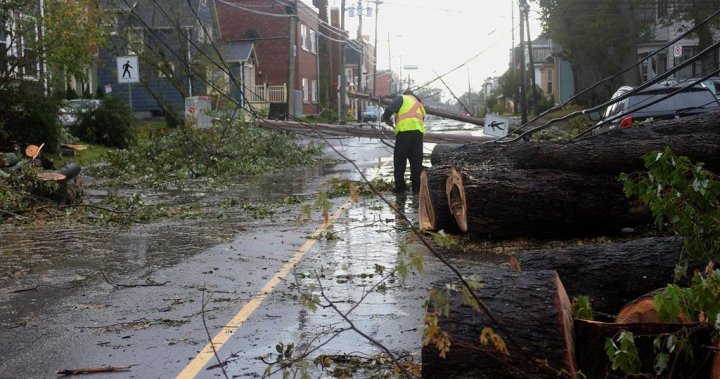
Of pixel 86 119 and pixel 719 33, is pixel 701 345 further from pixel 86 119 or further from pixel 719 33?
pixel 719 33

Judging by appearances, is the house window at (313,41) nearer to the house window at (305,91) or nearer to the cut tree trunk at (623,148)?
the house window at (305,91)

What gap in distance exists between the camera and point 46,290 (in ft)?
27.8

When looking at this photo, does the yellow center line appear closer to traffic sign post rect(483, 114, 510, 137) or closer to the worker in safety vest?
the worker in safety vest

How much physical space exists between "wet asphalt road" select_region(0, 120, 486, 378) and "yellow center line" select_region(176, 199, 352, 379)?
0.01 metres

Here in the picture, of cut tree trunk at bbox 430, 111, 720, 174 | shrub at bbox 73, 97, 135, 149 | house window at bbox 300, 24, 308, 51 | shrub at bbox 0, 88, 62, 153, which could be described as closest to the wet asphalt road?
cut tree trunk at bbox 430, 111, 720, 174

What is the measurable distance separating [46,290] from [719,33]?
48.0 meters

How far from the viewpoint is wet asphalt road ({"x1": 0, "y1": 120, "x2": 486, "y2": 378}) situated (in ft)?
20.2

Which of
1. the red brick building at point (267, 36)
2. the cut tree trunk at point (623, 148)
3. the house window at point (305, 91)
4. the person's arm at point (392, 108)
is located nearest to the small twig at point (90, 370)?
the cut tree trunk at point (623, 148)

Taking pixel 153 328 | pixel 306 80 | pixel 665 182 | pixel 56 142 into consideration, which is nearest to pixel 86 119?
pixel 56 142

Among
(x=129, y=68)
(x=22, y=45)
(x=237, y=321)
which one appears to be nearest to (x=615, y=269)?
(x=237, y=321)

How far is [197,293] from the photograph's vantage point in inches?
321

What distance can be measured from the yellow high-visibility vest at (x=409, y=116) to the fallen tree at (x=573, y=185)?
5083 millimetres

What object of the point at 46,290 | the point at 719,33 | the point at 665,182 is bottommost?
the point at 46,290

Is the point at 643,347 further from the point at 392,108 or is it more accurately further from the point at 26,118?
the point at 26,118
